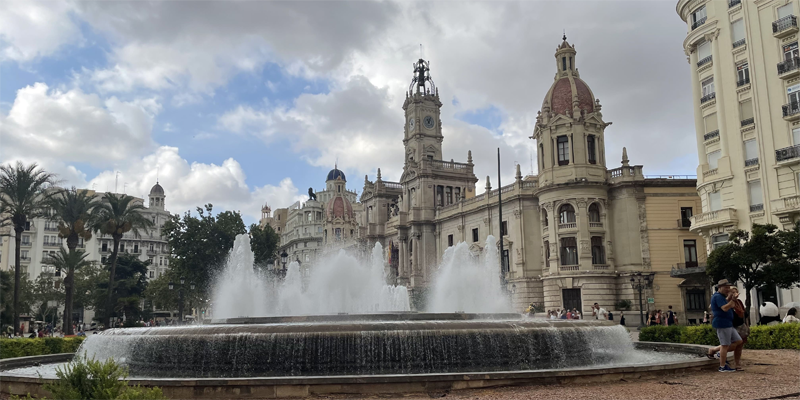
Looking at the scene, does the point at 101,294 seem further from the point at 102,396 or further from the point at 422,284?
the point at 102,396

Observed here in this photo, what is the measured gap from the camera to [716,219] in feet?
107

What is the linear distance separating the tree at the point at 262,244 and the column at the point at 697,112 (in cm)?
4050

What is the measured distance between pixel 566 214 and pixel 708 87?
13.1 m

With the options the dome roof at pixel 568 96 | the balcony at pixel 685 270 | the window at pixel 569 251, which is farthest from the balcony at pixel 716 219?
the dome roof at pixel 568 96

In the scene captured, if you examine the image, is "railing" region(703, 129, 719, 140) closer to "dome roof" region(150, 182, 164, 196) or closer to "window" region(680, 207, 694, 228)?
"window" region(680, 207, 694, 228)

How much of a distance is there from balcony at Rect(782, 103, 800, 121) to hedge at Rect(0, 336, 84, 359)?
105 ft

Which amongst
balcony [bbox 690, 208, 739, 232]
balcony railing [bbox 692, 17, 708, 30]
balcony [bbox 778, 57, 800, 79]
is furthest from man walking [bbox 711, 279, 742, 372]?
balcony railing [bbox 692, 17, 708, 30]

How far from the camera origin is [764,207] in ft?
99.7

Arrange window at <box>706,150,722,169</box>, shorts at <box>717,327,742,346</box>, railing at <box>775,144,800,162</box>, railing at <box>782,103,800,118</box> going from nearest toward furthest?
shorts at <box>717,327,742,346</box> < railing at <box>775,144,800,162</box> < railing at <box>782,103,800,118</box> < window at <box>706,150,722,169</box>

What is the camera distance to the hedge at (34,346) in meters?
18.9

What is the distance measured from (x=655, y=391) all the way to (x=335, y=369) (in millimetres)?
6227

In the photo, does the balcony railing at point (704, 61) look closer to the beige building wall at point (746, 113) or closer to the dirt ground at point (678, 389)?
the beige building wall at point (746, 113)

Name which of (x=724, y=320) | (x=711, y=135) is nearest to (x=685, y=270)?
(x=711, y=135)

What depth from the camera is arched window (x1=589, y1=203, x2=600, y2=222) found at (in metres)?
43.6
